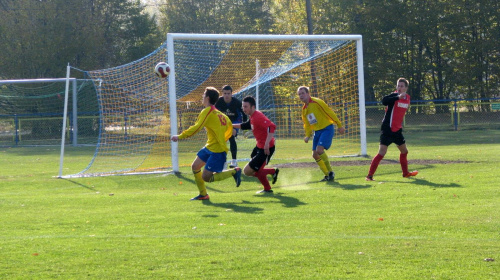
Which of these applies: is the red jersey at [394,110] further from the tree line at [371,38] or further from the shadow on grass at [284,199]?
the tree line at [371,38]

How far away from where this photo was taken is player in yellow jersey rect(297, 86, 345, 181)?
448 inches

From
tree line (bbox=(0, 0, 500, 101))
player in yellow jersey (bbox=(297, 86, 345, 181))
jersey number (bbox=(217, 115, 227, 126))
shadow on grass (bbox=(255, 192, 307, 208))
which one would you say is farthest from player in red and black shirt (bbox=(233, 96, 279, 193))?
tree line (bbox=(0, 0, 500, 101))

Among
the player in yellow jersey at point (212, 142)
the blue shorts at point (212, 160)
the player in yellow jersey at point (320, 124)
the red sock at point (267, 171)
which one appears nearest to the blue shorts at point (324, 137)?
the player in yellow jersey at point (320, 124)

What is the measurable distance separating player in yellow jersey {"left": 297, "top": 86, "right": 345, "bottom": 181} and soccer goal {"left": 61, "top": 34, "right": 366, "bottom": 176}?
323 centimetres

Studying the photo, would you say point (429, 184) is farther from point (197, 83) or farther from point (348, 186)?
point (197, 83)

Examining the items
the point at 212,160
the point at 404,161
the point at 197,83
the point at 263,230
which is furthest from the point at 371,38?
the point at 263,230

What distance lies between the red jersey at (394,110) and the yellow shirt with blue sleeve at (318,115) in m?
0.92

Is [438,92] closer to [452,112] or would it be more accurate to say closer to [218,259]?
[452,112]

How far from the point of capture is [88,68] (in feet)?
130

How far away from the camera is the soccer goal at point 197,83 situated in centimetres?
1475

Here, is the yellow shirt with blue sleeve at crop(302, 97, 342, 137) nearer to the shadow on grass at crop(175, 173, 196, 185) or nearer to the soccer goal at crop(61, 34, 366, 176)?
the shadow on grass at crop(175, 173, 196, 185)

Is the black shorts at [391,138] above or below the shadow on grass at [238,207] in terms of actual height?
above

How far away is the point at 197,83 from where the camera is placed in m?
16.8

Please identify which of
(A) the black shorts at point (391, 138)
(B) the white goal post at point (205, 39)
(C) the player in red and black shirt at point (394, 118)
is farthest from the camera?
(B) the white goal post at point (205, 39)
